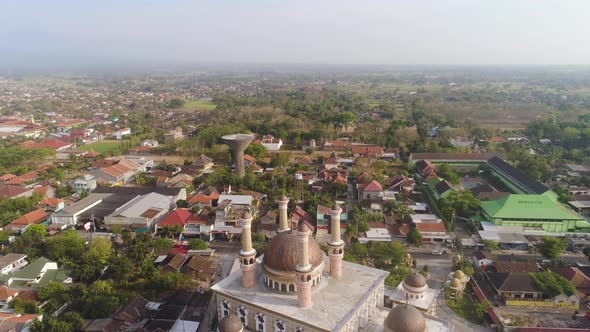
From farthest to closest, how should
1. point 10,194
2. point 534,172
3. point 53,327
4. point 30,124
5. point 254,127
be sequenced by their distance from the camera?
point 30,124, point 254,127, point 534,172, point 10,194, point 53,327

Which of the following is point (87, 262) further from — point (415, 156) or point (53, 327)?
point (415, 156)

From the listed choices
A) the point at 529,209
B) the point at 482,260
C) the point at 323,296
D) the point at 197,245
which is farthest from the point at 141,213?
the point at 529,209

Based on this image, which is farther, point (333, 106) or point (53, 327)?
point (333, 106)

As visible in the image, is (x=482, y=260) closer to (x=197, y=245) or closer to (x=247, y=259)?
(x=247, y=259)

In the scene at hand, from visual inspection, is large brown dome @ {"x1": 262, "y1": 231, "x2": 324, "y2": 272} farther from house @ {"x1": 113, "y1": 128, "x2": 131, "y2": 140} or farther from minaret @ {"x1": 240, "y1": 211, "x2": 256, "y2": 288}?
house @ {"x1": 113, "y1": 128, "x2": 131, "y2": 140}

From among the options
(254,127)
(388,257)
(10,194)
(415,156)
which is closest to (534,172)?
(415,156)

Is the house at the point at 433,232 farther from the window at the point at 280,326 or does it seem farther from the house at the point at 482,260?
the window at the point at 280,326
